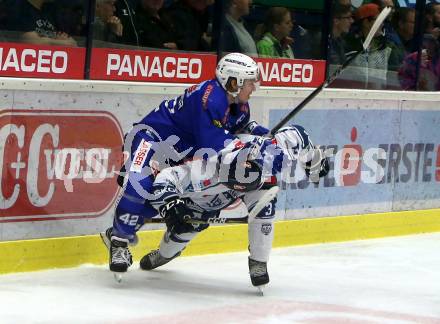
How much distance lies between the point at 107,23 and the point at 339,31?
226 cm

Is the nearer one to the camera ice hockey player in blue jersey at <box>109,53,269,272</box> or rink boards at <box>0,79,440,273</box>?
ice hockey player in blue jersey at <box>109,53,269,272</box>

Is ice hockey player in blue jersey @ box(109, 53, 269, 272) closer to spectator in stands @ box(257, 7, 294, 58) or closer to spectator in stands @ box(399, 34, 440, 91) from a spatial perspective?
spectator in stands @ box(257, 7, 294, 58)

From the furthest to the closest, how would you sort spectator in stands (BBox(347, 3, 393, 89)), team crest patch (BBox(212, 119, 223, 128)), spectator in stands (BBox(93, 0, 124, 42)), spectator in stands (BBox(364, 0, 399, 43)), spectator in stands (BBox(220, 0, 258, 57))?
spectator in stands (BBox(364, 0, 399, 43)) → spectator in stands (BBox(347, 3, 393, 89)) → spectator in stands (BBox(220, 0, 258, 57)) → spectator in stands (BBox(93, 0, 124, 42)) → team crest patch (BBox(212, 119, 223, 128))

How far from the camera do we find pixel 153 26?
22.9 feet

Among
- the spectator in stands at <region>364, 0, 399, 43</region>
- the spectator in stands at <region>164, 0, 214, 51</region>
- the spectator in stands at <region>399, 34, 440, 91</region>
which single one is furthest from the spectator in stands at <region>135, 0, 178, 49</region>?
the spectator in stands at <region>399, 34, 440, 91</region>

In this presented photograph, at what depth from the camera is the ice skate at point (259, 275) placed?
607 cm

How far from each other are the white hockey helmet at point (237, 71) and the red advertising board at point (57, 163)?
94 cm

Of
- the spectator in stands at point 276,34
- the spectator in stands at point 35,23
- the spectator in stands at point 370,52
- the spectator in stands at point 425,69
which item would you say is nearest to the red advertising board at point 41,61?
the spectator in stands at point 35,23

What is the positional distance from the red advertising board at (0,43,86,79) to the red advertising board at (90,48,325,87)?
142 mm

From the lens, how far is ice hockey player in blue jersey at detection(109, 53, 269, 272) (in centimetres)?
588

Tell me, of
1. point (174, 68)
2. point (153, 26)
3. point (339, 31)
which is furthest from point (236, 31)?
point (339, 31)

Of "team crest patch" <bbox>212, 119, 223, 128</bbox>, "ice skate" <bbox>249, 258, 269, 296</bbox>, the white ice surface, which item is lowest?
the white ice surface

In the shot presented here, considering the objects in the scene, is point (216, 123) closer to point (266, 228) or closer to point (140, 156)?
point (140, 156)

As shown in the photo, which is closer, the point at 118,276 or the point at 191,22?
the point at 118,276
